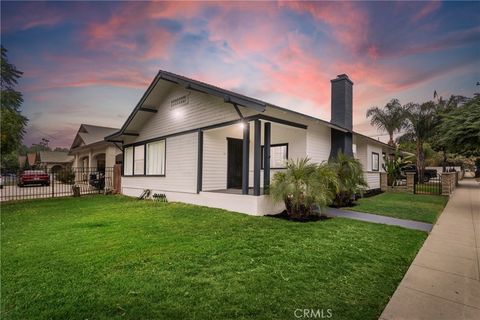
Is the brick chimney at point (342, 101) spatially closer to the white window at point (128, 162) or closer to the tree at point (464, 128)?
the tree at point (464, 128)

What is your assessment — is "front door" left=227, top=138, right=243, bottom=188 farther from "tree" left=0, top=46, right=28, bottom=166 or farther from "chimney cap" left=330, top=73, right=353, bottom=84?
"tree" left=0, top=46, right=28, bottom=166

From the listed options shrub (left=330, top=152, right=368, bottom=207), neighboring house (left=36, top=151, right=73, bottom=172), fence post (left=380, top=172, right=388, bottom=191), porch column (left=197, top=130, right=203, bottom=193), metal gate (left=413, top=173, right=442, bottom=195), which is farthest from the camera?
neighboring house (left=36, top=151, right=73, bottom=172)

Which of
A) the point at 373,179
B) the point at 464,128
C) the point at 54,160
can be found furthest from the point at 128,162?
the point at 54,160

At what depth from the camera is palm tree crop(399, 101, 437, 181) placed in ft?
68.8

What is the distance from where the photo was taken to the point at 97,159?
78.7 feet

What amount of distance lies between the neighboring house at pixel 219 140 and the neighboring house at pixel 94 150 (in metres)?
7.73

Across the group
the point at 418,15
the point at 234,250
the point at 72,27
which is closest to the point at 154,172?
the point at 72,27

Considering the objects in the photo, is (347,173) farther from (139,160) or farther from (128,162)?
(128,162)

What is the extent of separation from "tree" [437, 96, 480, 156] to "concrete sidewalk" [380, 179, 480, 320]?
4.75 m

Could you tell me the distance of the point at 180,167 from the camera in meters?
10.2

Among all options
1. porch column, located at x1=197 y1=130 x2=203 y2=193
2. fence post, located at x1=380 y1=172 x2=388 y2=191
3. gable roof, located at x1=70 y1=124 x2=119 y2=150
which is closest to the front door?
porch column, located at x1=197 y1=130 x2=203 y2=193

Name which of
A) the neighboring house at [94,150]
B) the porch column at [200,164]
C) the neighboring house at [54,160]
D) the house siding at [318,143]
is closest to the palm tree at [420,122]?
the house siding at [318,143]

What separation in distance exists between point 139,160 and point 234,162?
234 inches

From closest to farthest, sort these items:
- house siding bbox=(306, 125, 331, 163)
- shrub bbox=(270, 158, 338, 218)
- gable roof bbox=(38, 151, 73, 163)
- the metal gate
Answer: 1. shrub bbox=(270, 158, 338, 218)
2. house siding bbox=(306, 125, 331, 163)
3. the metal gate
4. gable roof bbox=(38, 151, 73, 163)
